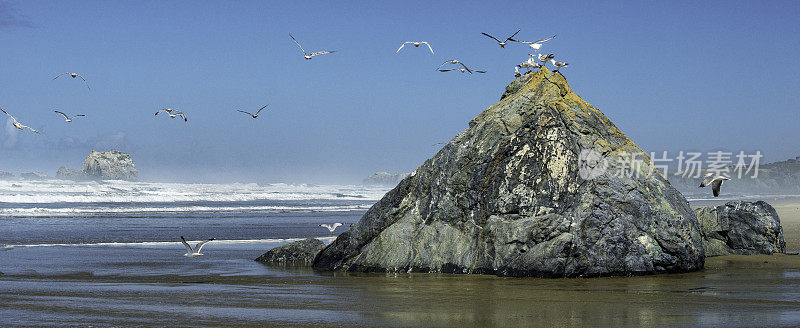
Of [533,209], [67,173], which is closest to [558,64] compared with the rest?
[533,209]

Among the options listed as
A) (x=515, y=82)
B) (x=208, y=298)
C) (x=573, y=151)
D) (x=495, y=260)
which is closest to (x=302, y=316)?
(x=208, y=298)

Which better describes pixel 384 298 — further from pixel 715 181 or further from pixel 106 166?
pixel 106 166

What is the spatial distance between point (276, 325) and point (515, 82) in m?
8.90

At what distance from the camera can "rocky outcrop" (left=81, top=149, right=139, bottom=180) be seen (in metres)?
96.5

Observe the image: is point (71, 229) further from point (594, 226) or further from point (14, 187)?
point (14, 187)

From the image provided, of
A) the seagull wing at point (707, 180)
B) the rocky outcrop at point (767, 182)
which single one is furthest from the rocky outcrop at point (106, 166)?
the seagull wing at point (707, 180)

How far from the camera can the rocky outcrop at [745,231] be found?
15.0m

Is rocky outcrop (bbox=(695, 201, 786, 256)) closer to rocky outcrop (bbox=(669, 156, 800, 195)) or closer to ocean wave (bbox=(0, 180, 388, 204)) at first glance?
ocean wave (bbox=(0, 180, 388, 204))

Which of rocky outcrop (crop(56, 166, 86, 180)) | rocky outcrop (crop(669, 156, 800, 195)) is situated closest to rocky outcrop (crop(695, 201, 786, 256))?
rocky outcrop (crop(669, 156, 800, 195))

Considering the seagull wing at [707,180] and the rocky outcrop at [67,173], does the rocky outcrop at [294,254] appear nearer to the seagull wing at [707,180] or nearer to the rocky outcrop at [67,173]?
the seagull wing at [707,180]

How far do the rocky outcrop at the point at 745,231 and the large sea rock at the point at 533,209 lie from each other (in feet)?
10.5

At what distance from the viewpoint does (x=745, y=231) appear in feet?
49.6

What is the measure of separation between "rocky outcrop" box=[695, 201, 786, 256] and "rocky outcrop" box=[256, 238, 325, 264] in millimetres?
8623

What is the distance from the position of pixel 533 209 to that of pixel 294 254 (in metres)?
5.81
